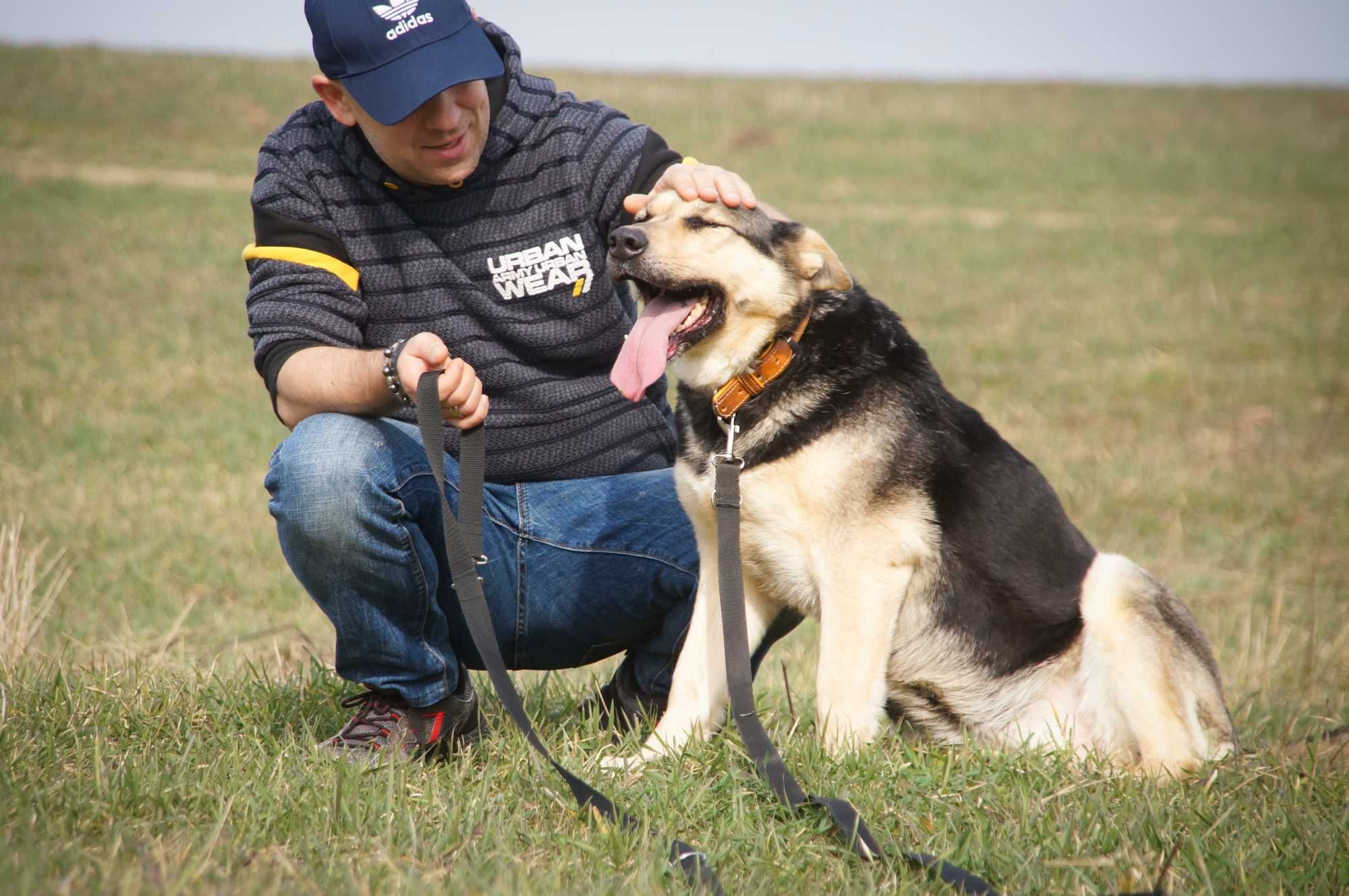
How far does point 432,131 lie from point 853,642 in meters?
1.93

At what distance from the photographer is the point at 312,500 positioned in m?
3.06

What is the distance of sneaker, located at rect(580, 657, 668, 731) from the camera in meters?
3.69

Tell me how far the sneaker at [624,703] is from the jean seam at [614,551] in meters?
0.43

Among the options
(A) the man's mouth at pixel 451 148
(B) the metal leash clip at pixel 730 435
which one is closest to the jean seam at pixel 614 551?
(B) the metal leash clip at pixel 730 435

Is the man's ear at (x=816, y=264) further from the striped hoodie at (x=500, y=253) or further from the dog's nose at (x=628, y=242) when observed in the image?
the striped hoodie at (x=500, y=253)

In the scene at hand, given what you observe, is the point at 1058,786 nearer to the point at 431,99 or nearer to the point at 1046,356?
the point at 431,99

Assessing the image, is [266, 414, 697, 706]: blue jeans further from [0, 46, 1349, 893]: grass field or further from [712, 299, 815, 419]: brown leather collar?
[712, 299, 815, 419]: brown leather collar

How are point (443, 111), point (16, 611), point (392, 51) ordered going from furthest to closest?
point (16, 611) → point (443, 111) → point (392, 51)

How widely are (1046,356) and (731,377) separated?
34.4 ft

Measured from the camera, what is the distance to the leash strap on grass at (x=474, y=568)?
2650mm

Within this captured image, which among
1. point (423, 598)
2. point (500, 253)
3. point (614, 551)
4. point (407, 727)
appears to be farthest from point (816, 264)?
point (407, 727)

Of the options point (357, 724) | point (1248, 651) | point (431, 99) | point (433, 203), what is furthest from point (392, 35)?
point (1248, 651)

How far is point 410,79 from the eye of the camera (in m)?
3.17

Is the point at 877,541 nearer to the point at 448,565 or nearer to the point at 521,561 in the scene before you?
the point at 521,561
